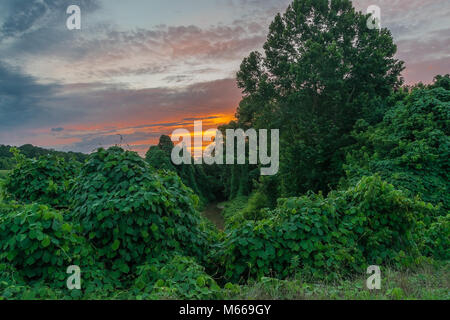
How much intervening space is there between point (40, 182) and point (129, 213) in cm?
392

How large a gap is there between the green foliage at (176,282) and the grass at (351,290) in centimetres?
35

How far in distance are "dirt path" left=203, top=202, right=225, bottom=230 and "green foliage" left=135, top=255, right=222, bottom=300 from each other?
2739 cm

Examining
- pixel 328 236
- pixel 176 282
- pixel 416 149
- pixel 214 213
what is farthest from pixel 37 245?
pixel 214 213

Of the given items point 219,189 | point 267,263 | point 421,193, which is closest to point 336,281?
point 267,263

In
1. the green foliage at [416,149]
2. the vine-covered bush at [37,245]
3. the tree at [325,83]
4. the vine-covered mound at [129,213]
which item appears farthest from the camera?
the tree at [325,83]

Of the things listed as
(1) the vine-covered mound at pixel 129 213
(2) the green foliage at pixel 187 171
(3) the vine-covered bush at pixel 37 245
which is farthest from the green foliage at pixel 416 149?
(2) the green foliage at pixel 187 171

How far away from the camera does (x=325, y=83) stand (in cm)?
1591

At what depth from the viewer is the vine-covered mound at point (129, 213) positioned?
175 inches

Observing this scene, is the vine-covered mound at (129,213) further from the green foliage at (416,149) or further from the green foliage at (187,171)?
the green foliage at (187,171)

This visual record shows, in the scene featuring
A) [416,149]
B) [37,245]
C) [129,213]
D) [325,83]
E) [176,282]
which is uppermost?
[325,83]

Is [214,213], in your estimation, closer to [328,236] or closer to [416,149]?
[416,149]

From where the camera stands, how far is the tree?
52.4ft

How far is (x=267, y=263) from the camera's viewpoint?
15.8 ft

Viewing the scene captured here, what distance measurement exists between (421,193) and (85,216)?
380 inches
